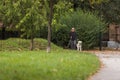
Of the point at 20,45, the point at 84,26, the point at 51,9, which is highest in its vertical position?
the point at 51,9

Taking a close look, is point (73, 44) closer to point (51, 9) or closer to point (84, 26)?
point (84, 26)

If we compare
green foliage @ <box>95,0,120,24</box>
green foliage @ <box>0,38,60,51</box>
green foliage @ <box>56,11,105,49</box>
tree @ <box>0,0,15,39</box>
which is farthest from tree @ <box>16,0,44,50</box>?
green foliage @ <box>95,0,120,24</box>

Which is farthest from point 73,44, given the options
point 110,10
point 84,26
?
point 110,10

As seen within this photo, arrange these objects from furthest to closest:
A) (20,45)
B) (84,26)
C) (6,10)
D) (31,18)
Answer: (84,26) → (20,45) → (6,10) → (31,18)

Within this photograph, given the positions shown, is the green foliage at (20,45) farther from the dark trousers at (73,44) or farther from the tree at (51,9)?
the tree at (51,9)

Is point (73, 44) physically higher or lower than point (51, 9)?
lower

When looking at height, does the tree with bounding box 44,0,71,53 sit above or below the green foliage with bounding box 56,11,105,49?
above

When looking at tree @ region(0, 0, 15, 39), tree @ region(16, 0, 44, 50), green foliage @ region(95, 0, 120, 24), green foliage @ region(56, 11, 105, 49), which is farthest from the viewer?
green foliage @ region(95, 0, 120, 24)

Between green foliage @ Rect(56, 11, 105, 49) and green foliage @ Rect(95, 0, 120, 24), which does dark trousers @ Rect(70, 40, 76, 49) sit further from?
green foliage @ Rect(95, 0, 120, 24)

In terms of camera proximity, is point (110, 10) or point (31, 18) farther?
point (110, 10)

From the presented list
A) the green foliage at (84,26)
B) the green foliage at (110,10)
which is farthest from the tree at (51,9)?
the green foliage at (110,10)

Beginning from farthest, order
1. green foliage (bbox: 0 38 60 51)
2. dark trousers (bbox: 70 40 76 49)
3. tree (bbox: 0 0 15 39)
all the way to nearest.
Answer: dark trousers (bbox: 70 40 76 49) < green foliage (bbox: 0 38 60 51) < tree (bbox: 0 0 15 39)

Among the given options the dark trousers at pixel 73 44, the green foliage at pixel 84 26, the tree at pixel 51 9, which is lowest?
the dark trousers at pixel 73 44

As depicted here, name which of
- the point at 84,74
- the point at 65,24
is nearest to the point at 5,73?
the point at 84,74
